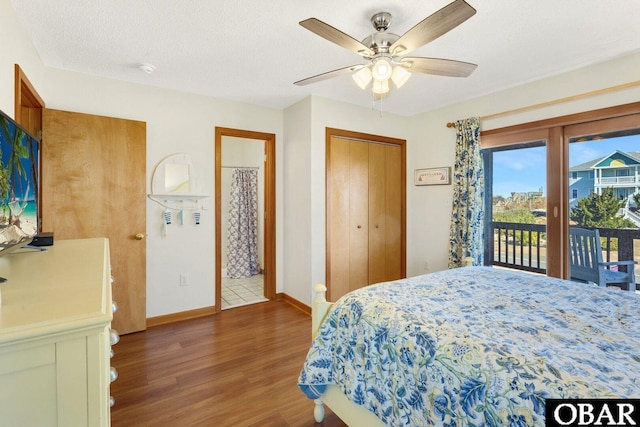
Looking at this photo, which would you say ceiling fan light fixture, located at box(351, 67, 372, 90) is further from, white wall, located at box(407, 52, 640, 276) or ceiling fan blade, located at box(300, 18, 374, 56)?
white wall, located at box(407, 52, 640, 276)

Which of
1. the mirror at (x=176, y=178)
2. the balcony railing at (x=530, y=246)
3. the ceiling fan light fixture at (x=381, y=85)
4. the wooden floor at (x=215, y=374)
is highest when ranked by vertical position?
the ceiling fan light fixture at (x=381, y=85)

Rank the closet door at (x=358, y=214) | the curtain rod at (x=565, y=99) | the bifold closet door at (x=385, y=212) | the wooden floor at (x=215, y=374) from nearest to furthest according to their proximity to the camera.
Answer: the wooden floor at (x=215, y=374), the curtain rod at (x=565, y=99), the closet door at (x=358, y=214), the bifold closet door at (x=385, y=212)

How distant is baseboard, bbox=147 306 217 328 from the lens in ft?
9.98

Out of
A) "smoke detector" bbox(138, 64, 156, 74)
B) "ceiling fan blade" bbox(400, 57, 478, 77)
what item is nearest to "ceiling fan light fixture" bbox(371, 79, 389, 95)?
"ceiling fan blade" bbox(400, 57, 478, 77)

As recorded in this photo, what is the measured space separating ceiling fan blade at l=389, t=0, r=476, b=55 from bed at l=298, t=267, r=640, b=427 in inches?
53.6

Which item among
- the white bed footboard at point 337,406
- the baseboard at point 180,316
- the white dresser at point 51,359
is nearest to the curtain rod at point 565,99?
the white bed footboard at point 337,406

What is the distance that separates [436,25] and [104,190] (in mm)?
2919

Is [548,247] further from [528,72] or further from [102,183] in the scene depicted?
[102,183]

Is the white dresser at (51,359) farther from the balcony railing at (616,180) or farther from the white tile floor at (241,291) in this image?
the balcony railing at (616,180)

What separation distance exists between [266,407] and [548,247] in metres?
2.93

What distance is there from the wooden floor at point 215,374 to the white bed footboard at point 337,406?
162 mm

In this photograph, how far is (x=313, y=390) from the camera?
1626mm

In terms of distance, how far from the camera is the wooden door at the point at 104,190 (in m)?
2.54
